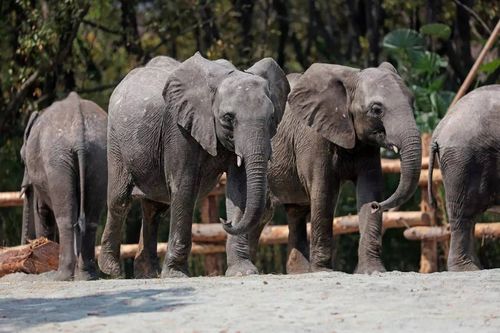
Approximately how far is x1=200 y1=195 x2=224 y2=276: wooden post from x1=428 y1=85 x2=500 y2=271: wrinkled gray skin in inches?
215

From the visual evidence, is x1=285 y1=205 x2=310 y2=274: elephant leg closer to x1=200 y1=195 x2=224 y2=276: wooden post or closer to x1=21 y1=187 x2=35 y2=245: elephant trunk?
x1=21 y1=187 x2=35 y2=245: elephant trunk

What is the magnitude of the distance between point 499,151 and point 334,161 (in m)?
1.37

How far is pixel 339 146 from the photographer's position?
1314 cm

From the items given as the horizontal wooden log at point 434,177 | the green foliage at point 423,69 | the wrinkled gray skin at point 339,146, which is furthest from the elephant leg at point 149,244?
the green foliage at point 423,69

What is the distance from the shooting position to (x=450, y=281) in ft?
35.5

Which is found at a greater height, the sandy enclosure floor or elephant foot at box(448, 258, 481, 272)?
elephant foot at box(448, 258, 481, 272)

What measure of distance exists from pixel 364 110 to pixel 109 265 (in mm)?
2769

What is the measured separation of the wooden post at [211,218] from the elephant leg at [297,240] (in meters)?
3.73

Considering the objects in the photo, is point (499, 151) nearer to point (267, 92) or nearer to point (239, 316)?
point (267, 92)

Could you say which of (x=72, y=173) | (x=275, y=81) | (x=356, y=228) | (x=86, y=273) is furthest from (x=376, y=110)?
(x=356, y=228)

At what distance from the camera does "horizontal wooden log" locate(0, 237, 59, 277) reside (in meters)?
13.8

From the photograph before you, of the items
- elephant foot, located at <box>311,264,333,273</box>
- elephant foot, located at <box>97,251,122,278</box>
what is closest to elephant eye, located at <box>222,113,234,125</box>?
elephant foot, located at <box>311,264,333,273</box>

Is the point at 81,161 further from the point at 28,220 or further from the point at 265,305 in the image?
the point at 265,305

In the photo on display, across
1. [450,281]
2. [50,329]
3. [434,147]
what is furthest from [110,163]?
[50,329]
